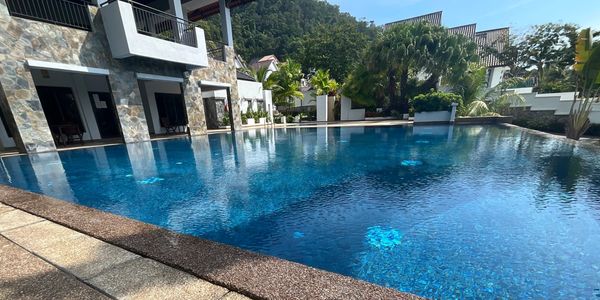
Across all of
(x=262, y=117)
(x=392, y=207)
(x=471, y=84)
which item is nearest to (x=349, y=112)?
(x=262, y=117)

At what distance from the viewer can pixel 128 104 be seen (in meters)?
11.0

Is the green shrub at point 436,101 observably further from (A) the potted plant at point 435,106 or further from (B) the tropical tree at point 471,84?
(B) the tropical tree at point 471,84

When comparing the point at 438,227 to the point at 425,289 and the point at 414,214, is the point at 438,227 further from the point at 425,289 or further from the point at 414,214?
the point at 425,289

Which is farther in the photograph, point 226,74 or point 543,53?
point 543,53

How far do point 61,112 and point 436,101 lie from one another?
21.6 m

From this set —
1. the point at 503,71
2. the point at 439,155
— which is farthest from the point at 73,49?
the point at 503,71

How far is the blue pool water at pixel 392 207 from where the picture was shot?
8.45ft

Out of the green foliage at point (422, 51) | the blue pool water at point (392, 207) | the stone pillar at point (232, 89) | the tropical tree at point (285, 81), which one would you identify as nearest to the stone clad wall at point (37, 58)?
the blue pool water at point (392, 207)

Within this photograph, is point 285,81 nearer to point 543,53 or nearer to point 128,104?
point 128,104

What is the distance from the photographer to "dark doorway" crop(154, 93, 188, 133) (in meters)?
16.0

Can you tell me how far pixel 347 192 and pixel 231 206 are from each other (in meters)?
2.24

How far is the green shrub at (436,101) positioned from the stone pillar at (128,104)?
16882 millimetres

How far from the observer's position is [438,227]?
3.41 metres

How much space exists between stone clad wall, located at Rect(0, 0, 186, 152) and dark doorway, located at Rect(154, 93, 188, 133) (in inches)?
209
